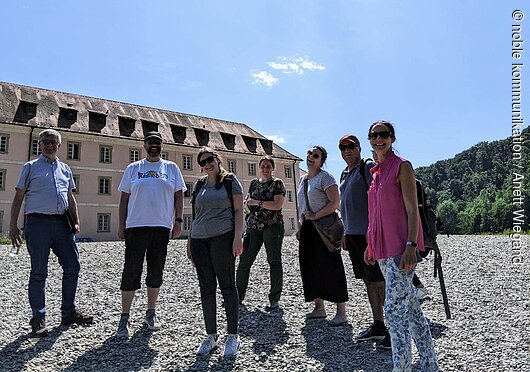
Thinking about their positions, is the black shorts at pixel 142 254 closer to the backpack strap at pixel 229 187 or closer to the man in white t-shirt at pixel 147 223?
the man in white t-shirt at pixel 147 223

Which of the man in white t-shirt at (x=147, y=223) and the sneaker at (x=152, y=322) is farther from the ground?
the man in white t-shirt at (x=147, y=223)

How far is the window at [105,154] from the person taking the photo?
34812 millimetres

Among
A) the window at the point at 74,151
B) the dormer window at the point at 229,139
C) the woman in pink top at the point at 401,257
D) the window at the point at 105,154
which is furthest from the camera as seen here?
the dormer window at the point at 229,139

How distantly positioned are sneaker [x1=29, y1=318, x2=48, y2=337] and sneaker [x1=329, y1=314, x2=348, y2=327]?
3246 millimetres

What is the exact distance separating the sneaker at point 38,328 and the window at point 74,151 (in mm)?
32266

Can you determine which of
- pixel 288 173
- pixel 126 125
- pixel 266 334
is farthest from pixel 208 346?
pixel 288 173

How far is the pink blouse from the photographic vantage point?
9.38 ft

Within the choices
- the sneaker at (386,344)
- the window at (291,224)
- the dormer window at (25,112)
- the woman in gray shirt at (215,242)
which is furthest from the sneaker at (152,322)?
the window at (291,224)

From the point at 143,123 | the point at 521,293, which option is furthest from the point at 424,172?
the point at 521,293

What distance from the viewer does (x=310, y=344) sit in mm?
4004

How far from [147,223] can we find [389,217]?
274cm

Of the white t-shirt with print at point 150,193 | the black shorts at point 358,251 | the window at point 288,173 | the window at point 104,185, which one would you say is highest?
the window at point 288,173

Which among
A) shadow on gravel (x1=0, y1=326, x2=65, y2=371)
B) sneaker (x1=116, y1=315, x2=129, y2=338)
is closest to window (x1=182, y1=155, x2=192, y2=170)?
shadow on gravel (x1=0, y1=326, x2=65, y2=371)

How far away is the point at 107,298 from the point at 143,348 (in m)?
2.79
